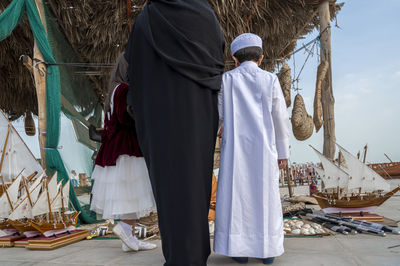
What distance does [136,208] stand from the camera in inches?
83.8

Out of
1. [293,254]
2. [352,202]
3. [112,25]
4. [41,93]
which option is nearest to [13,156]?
[41,93]

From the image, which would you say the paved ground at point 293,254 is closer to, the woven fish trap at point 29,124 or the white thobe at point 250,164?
the white thobe at point 250,164

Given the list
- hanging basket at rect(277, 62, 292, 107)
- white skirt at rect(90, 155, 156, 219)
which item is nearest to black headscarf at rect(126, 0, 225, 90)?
white skirt at rect(90, 155, 156, 219)

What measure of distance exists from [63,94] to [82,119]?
2.25 feet

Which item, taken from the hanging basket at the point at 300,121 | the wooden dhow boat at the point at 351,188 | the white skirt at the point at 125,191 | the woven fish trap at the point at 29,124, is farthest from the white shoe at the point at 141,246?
the woven fish trap at the point at 29,124

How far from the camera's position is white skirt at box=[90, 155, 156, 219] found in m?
2.10

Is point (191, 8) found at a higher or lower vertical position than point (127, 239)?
higher

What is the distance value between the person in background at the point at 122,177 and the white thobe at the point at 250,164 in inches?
26.9

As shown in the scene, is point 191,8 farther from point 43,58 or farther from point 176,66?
point 43,58

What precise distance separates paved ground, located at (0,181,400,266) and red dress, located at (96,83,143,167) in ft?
2.20

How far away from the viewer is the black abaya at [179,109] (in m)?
1.51

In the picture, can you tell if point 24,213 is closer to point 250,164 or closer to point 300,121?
point 250,164

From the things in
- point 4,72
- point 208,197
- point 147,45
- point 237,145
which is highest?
point 4,72

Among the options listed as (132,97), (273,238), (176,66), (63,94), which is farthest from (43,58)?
(273,238)
